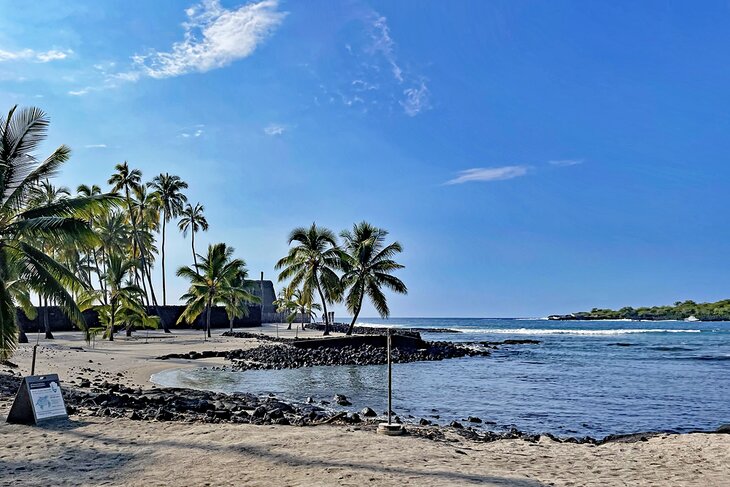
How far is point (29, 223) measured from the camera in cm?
1395

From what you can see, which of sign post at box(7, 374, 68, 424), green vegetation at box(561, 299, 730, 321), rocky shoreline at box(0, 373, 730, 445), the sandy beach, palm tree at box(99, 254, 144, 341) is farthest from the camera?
green vegetation at box(561, 299, 730, 321)

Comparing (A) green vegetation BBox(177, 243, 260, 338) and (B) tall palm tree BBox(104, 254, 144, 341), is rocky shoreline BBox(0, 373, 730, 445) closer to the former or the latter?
(B) tall palm tree BBox(104, 254, 144, 341)

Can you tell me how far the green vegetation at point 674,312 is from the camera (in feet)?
454

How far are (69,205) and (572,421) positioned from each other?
46.7 feet

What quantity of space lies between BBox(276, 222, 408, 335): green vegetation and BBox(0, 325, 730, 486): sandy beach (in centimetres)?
2716

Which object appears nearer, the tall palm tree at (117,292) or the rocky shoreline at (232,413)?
the rocky shoreline at (232,413)

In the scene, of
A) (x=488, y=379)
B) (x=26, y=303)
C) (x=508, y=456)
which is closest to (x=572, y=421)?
(x=508, y=456)

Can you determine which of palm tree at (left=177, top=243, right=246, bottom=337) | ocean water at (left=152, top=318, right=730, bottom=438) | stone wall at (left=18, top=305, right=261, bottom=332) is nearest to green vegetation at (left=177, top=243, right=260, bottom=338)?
palm tree at (left=177, top=243, right=246, bottom=337)

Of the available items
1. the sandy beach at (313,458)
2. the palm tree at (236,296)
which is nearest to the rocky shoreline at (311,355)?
the palm tree at (236,296)

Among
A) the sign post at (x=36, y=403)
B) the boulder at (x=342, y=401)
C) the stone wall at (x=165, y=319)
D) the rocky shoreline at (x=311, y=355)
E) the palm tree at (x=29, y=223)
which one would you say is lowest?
the boulder at (x=342, y=401)

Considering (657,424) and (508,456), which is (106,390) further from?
(657,424)

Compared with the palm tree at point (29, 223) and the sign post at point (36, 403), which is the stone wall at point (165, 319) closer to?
the palm tree at point (29, 223)

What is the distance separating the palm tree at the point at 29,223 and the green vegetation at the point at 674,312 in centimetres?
15387

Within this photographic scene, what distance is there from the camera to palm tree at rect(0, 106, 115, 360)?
14055 mm
